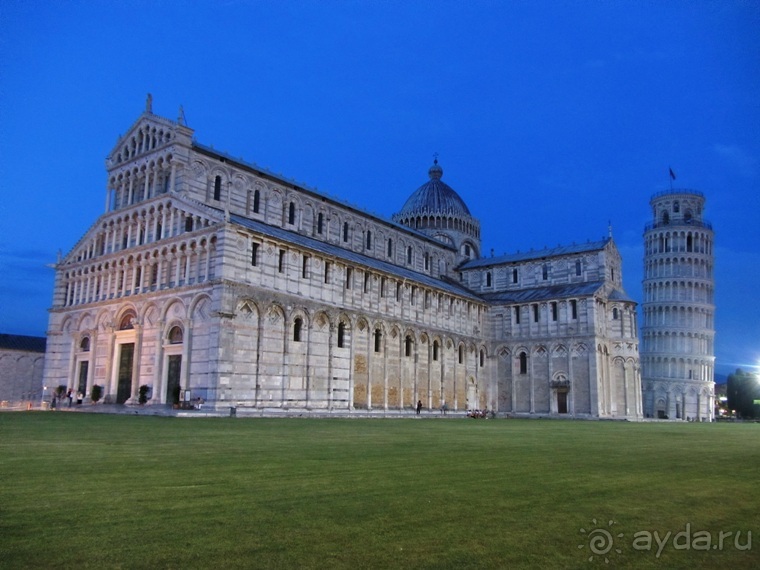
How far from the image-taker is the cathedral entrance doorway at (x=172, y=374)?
134ft

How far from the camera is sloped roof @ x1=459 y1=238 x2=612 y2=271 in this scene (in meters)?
64.4

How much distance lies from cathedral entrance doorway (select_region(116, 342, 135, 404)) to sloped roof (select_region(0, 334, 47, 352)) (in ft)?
68.9

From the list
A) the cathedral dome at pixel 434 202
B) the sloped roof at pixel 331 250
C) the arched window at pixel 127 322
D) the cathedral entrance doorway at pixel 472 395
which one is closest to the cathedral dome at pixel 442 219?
the cathedral dome at pixel 434 202

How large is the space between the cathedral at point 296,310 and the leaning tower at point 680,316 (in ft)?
108

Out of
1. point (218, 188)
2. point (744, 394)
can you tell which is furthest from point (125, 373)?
point (744, 394)

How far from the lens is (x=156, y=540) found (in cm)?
A: 620

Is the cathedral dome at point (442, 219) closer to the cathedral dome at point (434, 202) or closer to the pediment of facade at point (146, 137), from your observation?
the cathedral dome at point (434, 202)

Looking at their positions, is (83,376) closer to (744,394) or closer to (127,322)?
(127,322)

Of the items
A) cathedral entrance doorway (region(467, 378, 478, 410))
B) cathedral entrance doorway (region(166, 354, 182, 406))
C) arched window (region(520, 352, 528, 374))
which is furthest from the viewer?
arched window (region(520, 352, 528, 374))

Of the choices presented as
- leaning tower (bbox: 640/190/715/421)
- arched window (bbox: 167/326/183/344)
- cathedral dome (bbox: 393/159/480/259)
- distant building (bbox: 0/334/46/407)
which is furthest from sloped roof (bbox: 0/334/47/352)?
leaning tower (bbox: 640/190/715/421)

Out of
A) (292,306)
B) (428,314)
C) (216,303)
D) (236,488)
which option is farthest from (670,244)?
(236,488)

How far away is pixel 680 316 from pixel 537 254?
1507 inches

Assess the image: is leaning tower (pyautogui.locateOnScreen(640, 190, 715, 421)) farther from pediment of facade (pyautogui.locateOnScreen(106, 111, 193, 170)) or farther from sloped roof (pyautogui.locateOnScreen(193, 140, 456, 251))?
pediment of facade (pyautogui.locateOnScreen(106, 111, 193, 170))

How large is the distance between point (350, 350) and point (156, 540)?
41.6m
